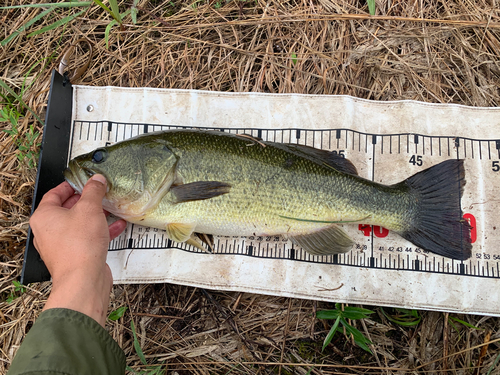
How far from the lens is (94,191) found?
253 centimetres

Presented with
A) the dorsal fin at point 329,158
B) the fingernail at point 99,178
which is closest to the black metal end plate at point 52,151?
the fingernail at point 99,178

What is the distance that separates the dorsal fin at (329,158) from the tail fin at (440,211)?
1.86 ft

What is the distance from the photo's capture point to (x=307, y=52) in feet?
11.6

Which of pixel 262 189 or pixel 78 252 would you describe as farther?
pixel 262 189

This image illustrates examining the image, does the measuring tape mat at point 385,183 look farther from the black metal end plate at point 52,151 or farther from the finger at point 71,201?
the finger at point 71,201

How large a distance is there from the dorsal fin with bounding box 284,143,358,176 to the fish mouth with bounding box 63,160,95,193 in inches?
68.9

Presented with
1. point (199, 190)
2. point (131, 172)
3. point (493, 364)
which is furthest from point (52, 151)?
point (493, 364)

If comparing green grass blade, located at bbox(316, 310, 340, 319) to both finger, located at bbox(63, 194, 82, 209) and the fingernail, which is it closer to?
the fingernail

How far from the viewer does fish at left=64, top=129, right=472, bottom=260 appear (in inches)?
109

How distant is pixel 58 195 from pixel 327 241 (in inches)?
94.1

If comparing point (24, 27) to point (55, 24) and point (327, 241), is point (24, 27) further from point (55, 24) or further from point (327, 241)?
point (327, 241)

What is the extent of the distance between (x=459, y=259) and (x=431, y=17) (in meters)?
2.56

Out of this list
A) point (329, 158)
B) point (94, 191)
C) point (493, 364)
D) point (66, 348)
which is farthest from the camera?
point (329, 158)

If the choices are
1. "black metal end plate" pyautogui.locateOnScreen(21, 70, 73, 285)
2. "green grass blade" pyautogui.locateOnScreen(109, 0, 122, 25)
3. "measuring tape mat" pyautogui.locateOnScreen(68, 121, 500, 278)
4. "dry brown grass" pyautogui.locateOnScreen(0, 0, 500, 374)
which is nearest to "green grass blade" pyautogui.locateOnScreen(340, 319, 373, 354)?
"dry brown grass" pyautogui.locateOnScreen(0, 0, 500, 374)
